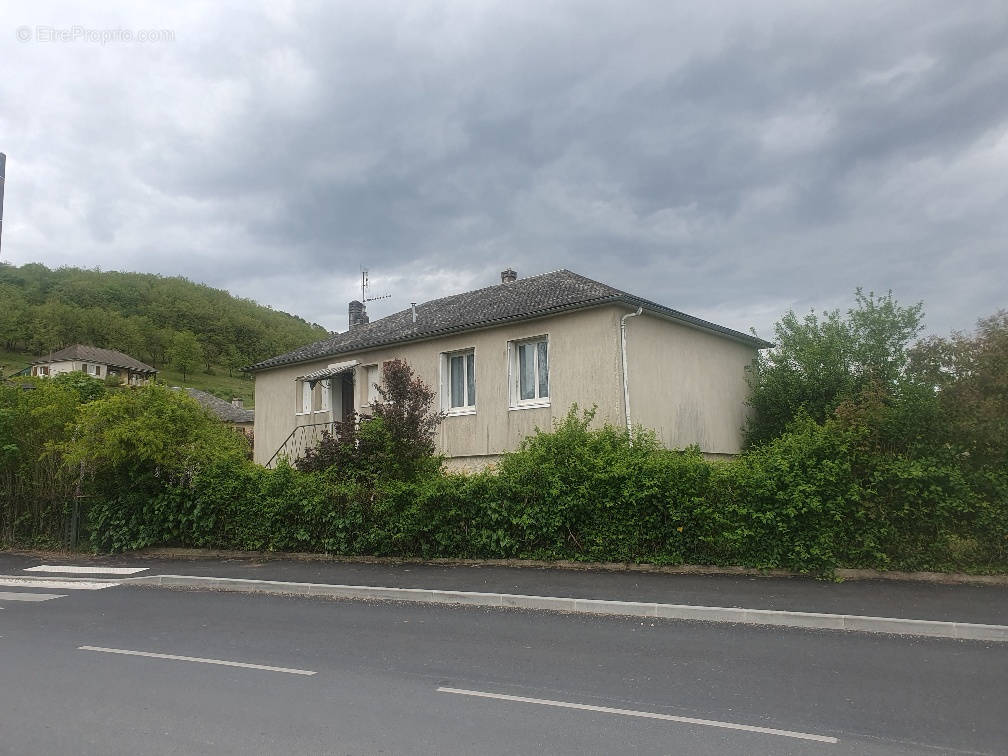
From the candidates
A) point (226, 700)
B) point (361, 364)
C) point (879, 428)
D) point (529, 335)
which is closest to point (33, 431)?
point (361, 364)

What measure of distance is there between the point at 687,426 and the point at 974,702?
43.8ft

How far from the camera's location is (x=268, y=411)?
25.7 meters

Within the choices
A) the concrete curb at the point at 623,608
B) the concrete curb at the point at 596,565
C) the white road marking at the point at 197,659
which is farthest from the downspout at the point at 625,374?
the white road marking at the point at 197,659

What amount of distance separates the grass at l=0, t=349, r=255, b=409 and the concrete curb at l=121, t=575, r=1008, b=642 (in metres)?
76.1

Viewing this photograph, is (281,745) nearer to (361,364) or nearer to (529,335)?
(529,335)

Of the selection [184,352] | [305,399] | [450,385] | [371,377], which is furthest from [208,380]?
[450,385]

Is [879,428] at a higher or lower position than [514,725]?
higher

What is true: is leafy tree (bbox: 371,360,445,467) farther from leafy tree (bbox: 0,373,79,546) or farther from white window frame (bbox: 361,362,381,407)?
leafy tree (bbox: 0,373,79,546)

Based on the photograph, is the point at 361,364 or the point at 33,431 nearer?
the point at 33,431

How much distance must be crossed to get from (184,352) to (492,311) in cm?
9019

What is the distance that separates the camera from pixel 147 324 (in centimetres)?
10412

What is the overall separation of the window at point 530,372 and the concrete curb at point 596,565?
5531mm

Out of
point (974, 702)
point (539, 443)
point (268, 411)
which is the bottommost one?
point (974, 702)

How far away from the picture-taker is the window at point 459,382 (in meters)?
19.3
